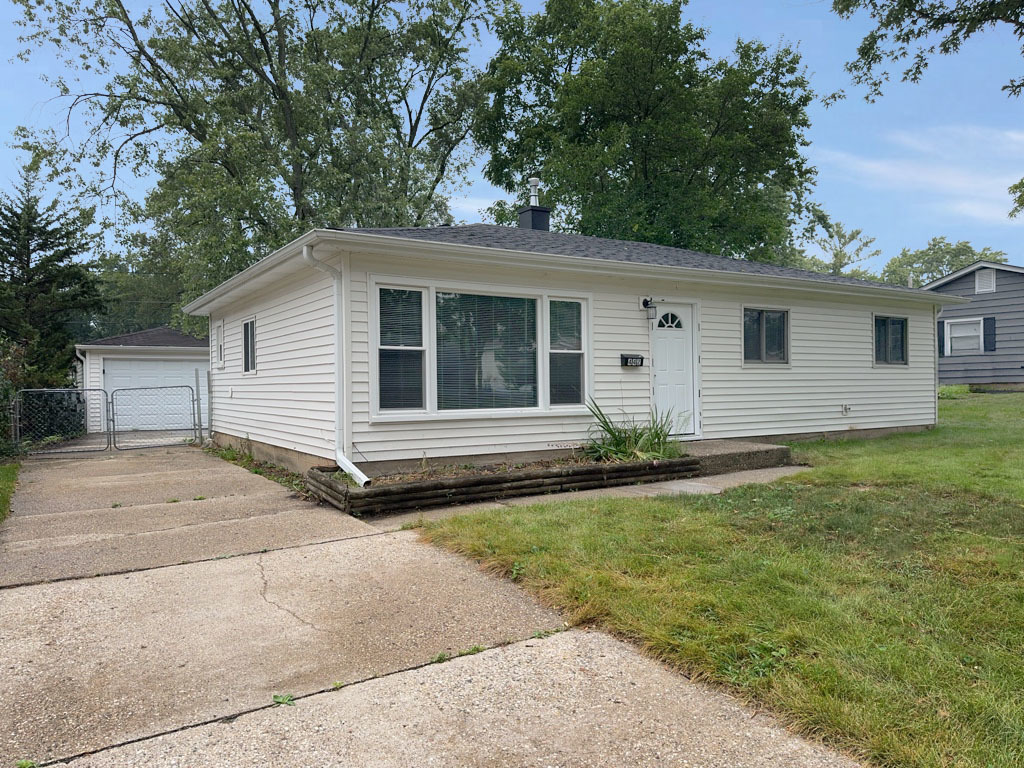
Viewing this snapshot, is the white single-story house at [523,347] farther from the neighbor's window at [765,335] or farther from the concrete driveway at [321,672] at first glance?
the concrete driveway at [321,672]

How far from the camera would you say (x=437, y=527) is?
210 inches

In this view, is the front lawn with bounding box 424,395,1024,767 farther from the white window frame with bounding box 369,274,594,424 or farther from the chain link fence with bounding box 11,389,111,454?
the chain link fence with bounding box 11,389,111,454

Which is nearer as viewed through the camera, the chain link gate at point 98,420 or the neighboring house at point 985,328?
the chain link gate at point 98,420

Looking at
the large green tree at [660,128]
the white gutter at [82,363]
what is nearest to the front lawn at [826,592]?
the white gutter at [82,363]

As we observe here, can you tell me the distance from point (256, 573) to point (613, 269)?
5.90m

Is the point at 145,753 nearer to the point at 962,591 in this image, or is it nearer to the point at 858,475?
the point at 962,591

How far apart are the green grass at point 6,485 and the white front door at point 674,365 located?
25.0 feet

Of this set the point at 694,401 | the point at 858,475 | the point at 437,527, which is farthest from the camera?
the point at 694,401

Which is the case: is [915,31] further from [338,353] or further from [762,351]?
[338,353]

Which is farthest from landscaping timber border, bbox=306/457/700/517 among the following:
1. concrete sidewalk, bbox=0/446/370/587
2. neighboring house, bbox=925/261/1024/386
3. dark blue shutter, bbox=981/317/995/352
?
dark blue shutter, bbox=981/317/995/352

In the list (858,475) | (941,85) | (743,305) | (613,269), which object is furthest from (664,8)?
(858,475)

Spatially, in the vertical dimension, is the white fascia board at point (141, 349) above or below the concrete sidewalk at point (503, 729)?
above

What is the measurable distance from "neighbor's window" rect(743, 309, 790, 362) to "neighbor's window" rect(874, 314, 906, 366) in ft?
7.94

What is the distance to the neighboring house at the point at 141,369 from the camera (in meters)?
17.7
